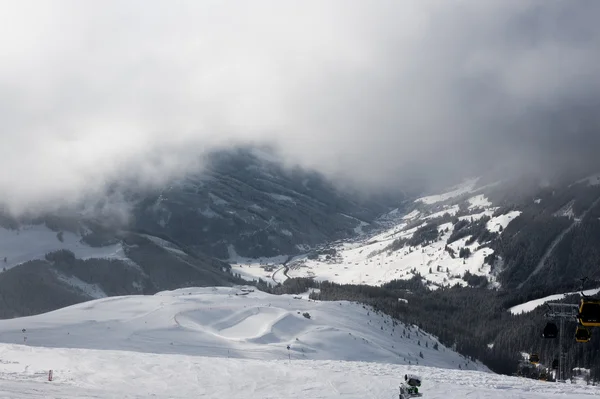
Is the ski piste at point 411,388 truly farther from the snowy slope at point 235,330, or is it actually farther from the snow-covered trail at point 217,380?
the snowy slope at point 235,330

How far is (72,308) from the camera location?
462 feet

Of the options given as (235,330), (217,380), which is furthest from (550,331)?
(235,330)

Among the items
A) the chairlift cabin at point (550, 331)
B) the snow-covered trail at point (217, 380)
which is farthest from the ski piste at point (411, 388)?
the chairlift cabin at point (550, 331)

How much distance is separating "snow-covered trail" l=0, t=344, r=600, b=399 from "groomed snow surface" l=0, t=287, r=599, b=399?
99 millimetres

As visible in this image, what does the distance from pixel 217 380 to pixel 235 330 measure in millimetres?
77784

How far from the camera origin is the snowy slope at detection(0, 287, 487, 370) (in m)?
100

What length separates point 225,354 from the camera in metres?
96.9

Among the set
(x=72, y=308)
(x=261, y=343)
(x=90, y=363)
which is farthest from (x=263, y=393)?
(x=72, y=308)

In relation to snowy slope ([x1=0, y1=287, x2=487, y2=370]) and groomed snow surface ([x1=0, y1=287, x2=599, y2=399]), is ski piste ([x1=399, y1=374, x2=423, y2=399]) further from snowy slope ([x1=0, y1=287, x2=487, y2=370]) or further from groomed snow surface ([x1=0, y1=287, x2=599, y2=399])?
snowy slope ([x1=0, y1=287, x2=487, y2=370])

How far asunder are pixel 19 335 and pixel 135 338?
19.1m

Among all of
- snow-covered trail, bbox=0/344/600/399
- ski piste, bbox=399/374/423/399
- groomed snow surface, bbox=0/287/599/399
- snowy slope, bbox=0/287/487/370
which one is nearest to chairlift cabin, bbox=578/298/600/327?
snow-covered trail, bbox=0/344/600/399

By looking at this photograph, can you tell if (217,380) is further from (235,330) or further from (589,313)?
(235,330)

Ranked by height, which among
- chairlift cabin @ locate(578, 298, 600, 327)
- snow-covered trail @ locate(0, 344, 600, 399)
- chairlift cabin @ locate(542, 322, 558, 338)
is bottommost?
snow-covered trail @ locate(0, 344, 600, 399)

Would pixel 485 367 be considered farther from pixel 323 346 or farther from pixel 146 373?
pixel 146 373
